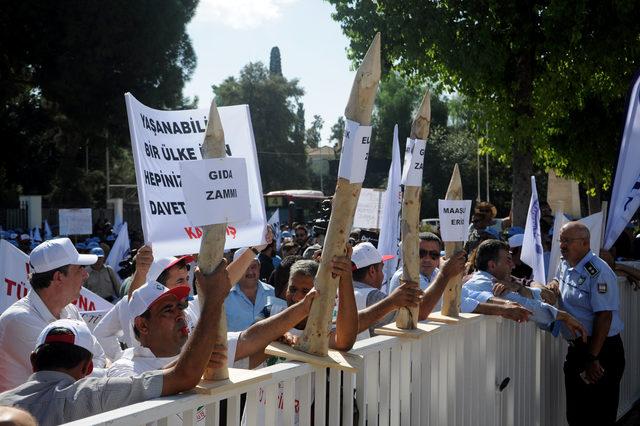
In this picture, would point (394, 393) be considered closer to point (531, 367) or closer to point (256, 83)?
point (531, 367)

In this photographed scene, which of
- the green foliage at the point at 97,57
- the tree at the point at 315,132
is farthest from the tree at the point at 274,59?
the green foliage at the point at 97,57

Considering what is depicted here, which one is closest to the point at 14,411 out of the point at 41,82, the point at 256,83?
the point at 41,82

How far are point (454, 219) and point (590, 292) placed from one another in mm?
1905

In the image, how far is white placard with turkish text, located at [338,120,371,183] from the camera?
3.67 m

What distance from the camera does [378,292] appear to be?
533 cm

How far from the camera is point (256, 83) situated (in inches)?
2726

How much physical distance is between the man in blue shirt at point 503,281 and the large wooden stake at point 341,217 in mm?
2158

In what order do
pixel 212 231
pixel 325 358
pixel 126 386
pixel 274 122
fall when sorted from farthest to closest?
1. pixel 274 122
2. pixel 325 358
3. pixel 212 231
4. pixel 126 386

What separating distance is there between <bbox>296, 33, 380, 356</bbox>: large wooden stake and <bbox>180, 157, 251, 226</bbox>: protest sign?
2.67 feet

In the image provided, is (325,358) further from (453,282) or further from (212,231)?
(453,282)

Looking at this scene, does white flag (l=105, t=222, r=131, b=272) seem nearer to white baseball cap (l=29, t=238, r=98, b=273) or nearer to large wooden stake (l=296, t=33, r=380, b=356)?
white baseball cap (l=29, t=238, r=98, b=273)

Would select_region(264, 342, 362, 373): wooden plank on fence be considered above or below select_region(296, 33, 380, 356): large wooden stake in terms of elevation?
Result: below

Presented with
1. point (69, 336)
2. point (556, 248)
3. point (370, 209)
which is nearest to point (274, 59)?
point (370, 209)

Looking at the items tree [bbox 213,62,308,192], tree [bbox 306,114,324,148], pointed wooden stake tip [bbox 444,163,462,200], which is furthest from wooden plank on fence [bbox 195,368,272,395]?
tree [bbox 306,114,324,148]
